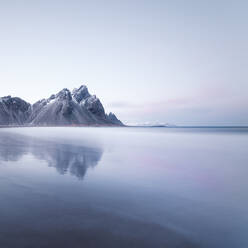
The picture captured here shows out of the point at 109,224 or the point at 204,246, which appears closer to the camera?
the point at 204,246

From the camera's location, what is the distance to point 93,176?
13.6 m

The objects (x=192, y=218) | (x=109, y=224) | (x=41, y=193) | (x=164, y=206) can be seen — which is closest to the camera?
(x=109, y=224)

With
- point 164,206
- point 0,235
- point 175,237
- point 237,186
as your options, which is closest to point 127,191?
point 164,206

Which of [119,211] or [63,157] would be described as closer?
[119,211]

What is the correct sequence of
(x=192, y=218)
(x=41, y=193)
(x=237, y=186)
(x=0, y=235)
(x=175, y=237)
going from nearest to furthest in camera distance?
1. (x=0, y=235)
2. (x=175, y=237)
3. (x=192, y=218)
4. (x=41, y=193)
5. (x=237, y=186)

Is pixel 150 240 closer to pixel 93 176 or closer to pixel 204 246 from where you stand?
pixel 204 246

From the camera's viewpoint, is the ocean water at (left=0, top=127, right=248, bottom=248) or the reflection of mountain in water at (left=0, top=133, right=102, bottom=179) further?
the reflection of mountain in water at (left=0, top=133, right=102, bottom=179)

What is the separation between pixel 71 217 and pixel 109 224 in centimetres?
Answer: 151

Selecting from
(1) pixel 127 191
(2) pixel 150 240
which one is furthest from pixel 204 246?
(1) pixel 127 191

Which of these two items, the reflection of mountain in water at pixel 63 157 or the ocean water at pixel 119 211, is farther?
the reflection of mountain in water at pixel 63 157

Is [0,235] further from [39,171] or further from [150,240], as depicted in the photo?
[39,171]

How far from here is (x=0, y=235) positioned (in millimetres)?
5703

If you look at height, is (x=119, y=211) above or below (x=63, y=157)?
below

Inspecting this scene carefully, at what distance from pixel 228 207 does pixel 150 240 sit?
5086mm
